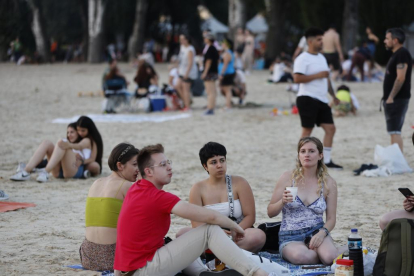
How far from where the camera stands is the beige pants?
14.8 ft

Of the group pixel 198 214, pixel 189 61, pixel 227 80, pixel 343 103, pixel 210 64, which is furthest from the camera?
pixel 227 80

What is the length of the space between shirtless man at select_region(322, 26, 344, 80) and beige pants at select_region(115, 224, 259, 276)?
14.9 meters

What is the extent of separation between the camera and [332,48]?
63.6ft

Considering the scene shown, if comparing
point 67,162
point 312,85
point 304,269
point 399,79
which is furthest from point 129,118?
point 304,269

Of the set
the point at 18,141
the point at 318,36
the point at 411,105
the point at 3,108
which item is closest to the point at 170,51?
the point at 3,108

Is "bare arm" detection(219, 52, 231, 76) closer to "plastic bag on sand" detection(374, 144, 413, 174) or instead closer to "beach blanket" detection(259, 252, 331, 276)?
"plastic bag on sand" detection(374, 144, 413, 174)

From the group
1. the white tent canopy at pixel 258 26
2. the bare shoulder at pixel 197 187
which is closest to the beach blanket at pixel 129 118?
the bare shoulder at pixel 197 187

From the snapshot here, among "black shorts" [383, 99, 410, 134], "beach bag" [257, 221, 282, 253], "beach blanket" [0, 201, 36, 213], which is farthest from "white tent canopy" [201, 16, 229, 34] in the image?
"beach bag" [257, 221, 282, 253]

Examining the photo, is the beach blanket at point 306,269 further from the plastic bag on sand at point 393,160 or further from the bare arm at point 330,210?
the plastic bag on sand at point 393,160

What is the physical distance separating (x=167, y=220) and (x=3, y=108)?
44.9 feet

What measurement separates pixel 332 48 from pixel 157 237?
15.6 meters

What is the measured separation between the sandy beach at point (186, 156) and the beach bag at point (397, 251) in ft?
3.50

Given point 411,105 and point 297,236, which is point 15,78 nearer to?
point 411,105

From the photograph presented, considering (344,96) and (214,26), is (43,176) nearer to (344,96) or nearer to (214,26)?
(344,96)
